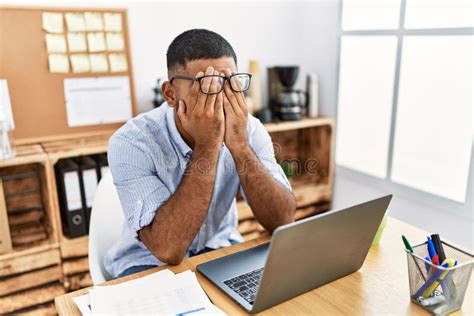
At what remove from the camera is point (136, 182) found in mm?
1246

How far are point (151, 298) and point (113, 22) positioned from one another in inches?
62.2

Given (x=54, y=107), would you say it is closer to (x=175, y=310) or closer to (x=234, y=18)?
(x=234, y=18)

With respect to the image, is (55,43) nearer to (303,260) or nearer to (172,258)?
(172,258)

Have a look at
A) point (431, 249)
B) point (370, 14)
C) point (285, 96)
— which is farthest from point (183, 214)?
point (370, 14)

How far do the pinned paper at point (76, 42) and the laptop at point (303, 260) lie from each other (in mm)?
1416

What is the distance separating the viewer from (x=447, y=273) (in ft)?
2.93

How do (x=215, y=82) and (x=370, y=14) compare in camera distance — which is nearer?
(x=215, y=82)

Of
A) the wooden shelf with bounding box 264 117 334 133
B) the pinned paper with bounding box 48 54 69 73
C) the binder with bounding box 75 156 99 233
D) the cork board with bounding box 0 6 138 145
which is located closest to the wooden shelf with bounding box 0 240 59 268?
the binder with bounding box 75 156 99 233

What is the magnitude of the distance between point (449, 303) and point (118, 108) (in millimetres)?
1760

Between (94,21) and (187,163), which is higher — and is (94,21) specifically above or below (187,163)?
above

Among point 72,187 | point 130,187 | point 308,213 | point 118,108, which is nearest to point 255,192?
point 130,187

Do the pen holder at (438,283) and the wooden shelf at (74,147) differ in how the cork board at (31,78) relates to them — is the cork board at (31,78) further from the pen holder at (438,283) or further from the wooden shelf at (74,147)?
the pen holder at (438,283)

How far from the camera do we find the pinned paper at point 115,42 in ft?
7.03

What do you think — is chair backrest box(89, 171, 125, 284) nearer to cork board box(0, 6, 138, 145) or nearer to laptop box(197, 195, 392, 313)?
laptop box(197, 195, 392, 313)
